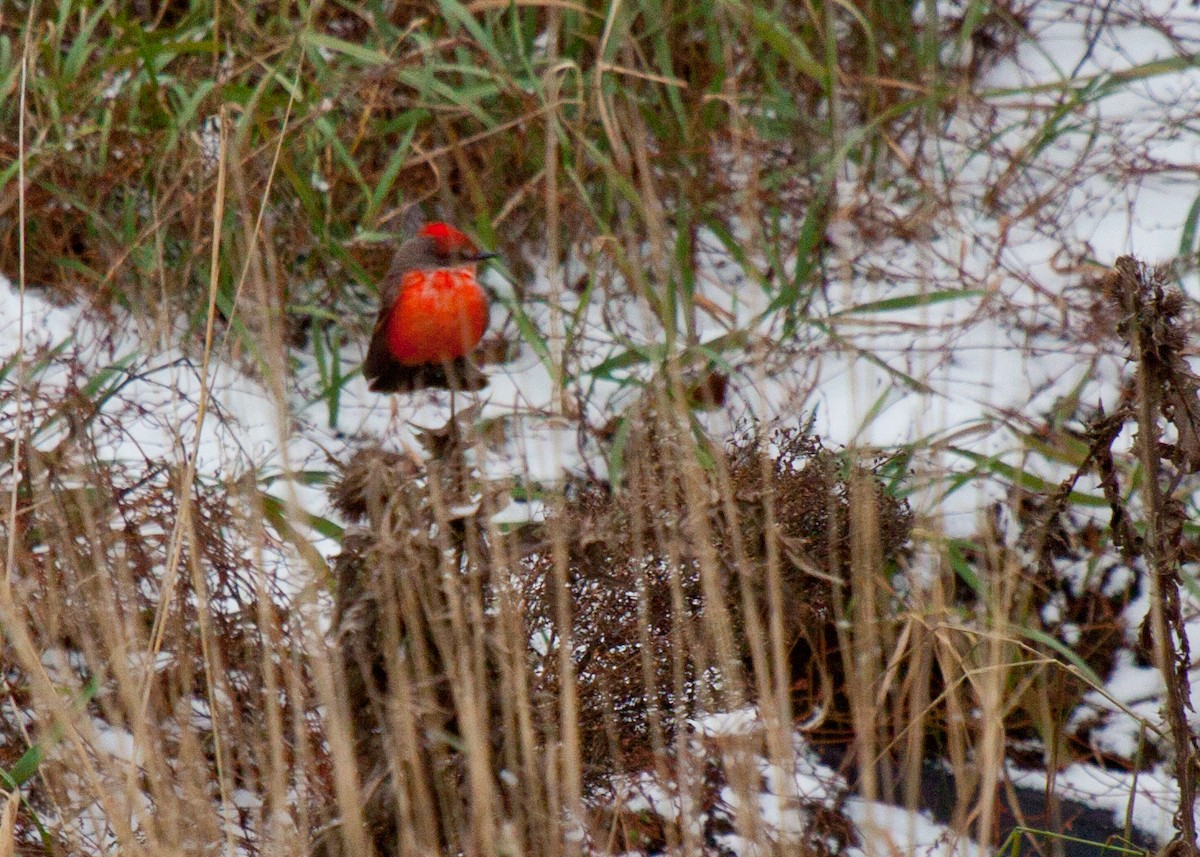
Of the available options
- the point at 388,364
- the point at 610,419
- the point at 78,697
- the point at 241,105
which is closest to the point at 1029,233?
the point at 610,419

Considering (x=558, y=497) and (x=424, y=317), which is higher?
(x=424, y=317)

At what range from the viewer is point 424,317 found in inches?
139

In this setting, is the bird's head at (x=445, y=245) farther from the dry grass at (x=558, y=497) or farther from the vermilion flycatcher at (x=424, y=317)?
the dry grass at (x=558, y=497)

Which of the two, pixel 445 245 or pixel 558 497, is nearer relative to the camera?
pixel 558 497

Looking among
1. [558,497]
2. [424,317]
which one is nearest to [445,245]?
[424,317]

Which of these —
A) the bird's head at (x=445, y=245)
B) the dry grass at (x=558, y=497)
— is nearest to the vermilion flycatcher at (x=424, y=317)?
the bird's head at (x=445, y=245)

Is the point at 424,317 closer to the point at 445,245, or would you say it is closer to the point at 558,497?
the point at 445,245

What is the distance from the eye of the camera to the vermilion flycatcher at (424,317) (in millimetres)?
3521

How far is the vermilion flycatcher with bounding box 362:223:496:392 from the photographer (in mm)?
3521

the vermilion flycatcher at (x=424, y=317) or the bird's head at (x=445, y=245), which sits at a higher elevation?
the bird's head at (x=445, y=245)

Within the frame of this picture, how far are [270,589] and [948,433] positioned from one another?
1.49 meters

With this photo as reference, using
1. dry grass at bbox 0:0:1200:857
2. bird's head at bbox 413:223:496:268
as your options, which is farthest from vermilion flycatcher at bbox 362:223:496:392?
dry grass at bbox 0:0:1200:857

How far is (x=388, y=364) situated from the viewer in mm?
3594

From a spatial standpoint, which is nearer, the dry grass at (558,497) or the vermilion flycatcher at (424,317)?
the dry grass at (558,497)
